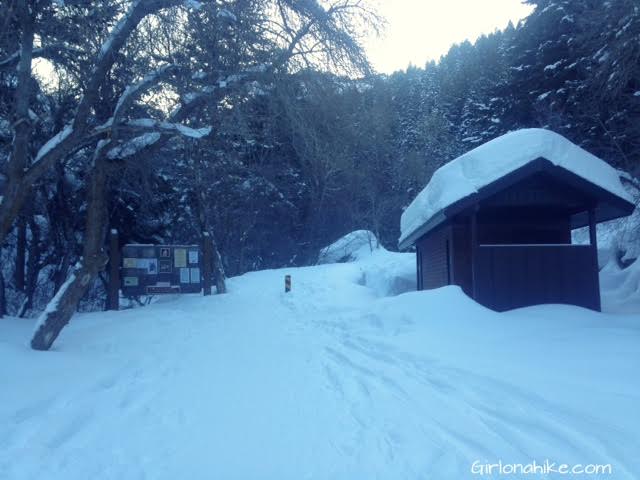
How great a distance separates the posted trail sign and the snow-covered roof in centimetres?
655

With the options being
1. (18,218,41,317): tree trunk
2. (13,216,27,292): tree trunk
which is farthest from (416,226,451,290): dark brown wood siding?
(13,216,27,292): tree trunk

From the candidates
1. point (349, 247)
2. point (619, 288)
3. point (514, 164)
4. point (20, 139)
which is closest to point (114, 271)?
point (20, 139)

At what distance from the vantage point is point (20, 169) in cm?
817

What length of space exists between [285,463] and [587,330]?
23.3ft

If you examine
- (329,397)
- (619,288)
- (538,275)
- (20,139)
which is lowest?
(329,397)

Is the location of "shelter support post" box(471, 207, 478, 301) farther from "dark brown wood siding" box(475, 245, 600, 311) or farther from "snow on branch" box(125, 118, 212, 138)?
"snow on branch" box(125, 118, 212, 138)

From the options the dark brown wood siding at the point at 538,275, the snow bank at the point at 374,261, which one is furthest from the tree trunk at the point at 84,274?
the snow bank at the point at 374,261

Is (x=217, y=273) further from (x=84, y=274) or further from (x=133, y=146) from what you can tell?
(x=84, y=274)

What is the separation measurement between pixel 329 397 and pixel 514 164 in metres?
7.72

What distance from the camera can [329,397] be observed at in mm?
→ 6145

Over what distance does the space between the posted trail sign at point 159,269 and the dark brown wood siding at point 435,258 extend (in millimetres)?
6752

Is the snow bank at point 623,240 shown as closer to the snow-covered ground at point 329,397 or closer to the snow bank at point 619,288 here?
the snow bank at point 619,288

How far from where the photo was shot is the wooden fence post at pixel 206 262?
16.4 metres

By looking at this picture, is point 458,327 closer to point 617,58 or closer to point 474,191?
point 474,191
